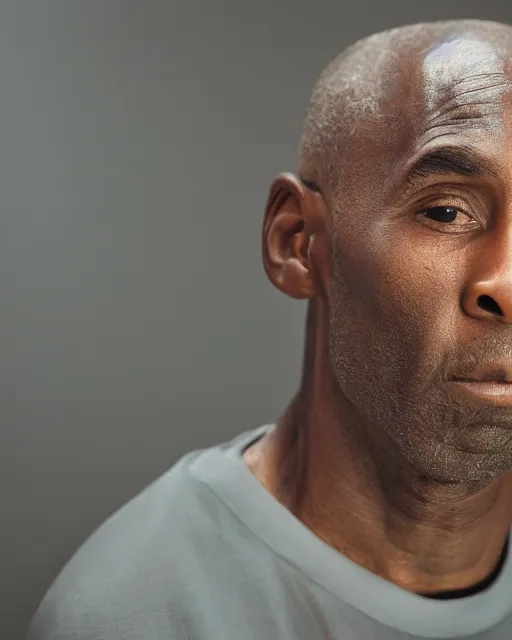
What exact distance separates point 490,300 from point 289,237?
330mm

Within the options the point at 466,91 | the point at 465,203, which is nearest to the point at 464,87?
the point at 466,91

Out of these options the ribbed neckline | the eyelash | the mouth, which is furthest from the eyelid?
the ribbed neckline

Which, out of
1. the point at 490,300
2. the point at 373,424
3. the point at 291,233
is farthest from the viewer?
the point at 291,233

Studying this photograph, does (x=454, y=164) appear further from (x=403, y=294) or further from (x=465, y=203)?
(x=403, y=294)

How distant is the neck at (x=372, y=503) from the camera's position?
1.09m

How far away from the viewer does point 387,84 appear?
1.01 metres

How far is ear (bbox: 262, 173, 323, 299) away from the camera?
111cm

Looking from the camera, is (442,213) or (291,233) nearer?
(442,213)

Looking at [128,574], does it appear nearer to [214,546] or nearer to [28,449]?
[214,546]

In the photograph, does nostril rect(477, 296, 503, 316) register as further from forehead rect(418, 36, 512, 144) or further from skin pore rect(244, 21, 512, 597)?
forehead rect(418, 36, 512, 144)

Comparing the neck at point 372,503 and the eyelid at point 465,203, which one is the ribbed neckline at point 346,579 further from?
the eyelid at point 465,203

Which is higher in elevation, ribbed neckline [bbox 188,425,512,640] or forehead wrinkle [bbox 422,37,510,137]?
forehead wrinkle [bbox 422,37,510,137]

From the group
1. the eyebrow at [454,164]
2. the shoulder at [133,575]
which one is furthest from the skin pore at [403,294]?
the shoulder at [133,575]

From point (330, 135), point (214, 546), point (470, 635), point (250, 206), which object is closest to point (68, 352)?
point (250, 206)
